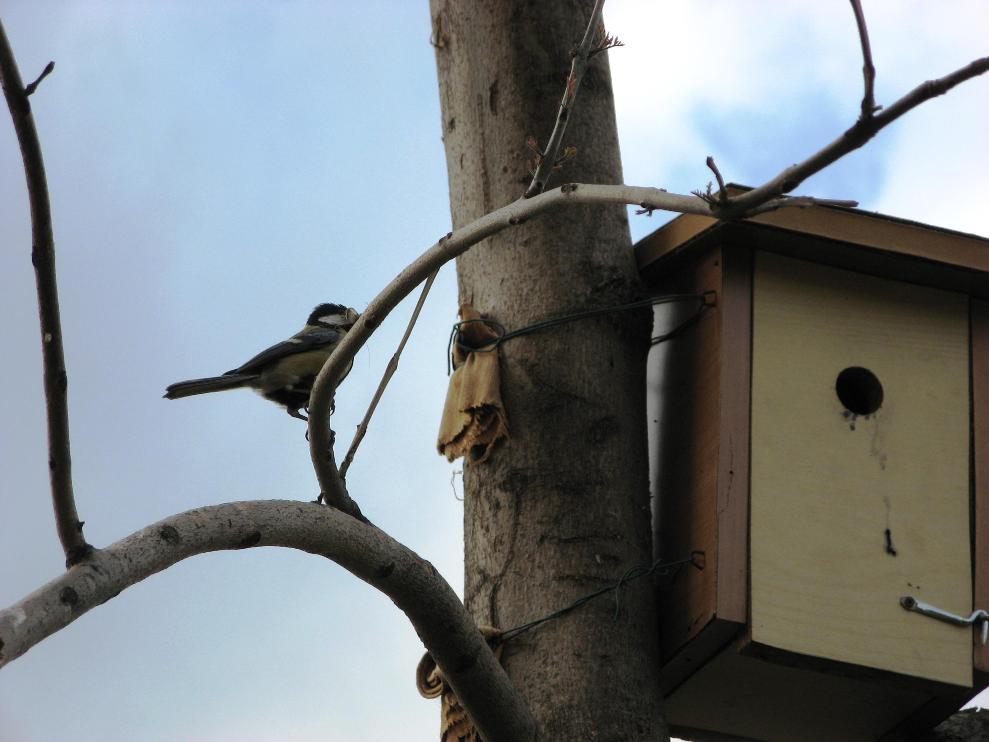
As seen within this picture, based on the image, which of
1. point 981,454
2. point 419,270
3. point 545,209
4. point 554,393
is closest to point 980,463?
point 981,454

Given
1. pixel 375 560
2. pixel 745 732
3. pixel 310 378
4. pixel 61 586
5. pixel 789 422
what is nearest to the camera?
pixel 61 586

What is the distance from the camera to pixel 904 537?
3104 millimetres

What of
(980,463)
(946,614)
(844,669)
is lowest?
(844,669)

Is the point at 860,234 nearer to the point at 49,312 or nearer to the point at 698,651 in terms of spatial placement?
the point at 698,651

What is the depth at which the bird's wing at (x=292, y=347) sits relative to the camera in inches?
181

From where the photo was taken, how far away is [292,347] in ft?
15.6

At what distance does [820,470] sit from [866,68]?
1343 millimetres

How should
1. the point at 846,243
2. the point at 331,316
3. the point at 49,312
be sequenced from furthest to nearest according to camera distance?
the point at 331,316, the point at 846,243, the point at 49,312

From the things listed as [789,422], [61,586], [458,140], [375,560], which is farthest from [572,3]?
[61,586]

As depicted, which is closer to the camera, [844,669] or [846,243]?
[844,669]

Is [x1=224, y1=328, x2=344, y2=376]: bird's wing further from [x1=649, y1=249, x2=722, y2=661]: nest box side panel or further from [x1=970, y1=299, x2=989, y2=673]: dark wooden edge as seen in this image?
[x1=970, y1=299, x2=989, y2=673]: dark wooden edge

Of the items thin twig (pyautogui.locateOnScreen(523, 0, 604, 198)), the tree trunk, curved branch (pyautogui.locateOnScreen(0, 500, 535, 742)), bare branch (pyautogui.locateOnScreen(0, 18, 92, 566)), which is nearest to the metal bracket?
the tree trunk

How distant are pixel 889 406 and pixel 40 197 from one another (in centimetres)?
211

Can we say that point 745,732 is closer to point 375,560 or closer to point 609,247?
point 609,247
